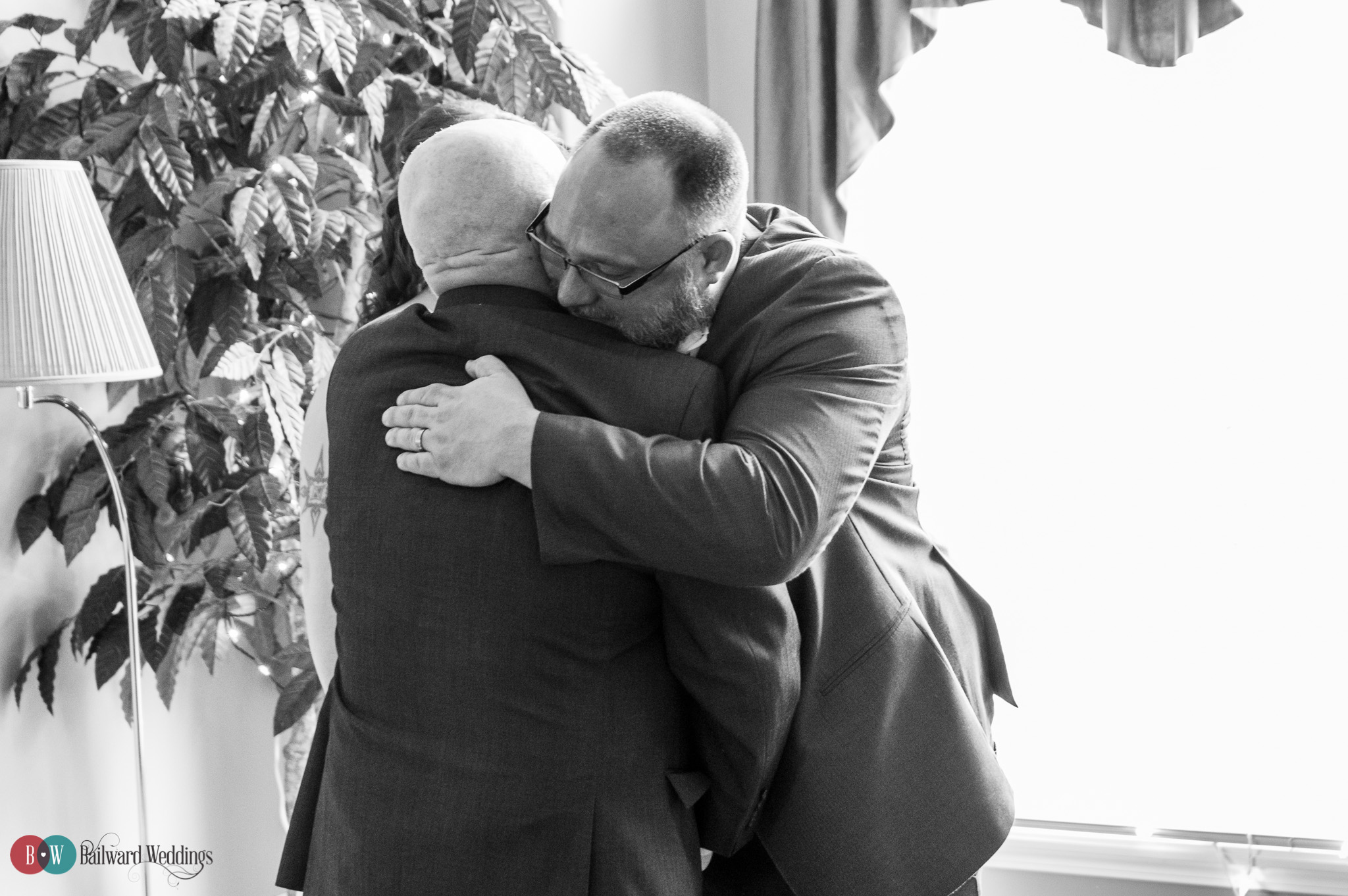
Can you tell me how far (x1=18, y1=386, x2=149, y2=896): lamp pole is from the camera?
5.98 feet

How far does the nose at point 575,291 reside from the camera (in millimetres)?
1226

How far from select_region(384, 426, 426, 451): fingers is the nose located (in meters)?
0.21

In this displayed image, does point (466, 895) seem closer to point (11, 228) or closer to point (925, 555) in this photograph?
point (925, 555)

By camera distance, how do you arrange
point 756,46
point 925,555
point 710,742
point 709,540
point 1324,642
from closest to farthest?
point 709,540, point 710,742, point 925,555, point 1324,642, point 756,46

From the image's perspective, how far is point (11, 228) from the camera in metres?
1.59

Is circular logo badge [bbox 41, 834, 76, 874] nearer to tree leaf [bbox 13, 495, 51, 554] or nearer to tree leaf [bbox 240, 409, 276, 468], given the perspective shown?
tree leaf [bbox 13, 495, 51, 554]

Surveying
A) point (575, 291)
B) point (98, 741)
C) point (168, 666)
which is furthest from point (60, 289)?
point (98, 741)

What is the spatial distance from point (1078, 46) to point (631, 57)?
1051mm

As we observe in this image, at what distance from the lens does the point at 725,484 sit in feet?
3.64

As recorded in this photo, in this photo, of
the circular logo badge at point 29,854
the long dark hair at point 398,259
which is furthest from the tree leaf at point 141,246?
the circular logo badge at point 29,854

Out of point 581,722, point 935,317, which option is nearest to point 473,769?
point 581,722

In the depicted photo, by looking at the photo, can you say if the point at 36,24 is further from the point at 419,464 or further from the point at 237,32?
the point at 419,464

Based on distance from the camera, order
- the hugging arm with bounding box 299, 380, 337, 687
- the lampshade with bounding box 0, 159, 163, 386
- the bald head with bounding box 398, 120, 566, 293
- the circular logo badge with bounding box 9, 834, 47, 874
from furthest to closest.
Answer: the circular logo badge with bounding box 9, 834, 47, 874 < the lampshade with bounding box 0, 159, 163, 386 < the hugging arm with bounding box 299, 380, 337, 687 < the bald head with bounding box 398, 120, 566, 293

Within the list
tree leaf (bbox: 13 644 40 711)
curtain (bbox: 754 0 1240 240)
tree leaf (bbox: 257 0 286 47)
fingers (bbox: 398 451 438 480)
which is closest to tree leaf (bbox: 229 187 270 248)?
tree leaf (bbox: 257 0 286 47)
